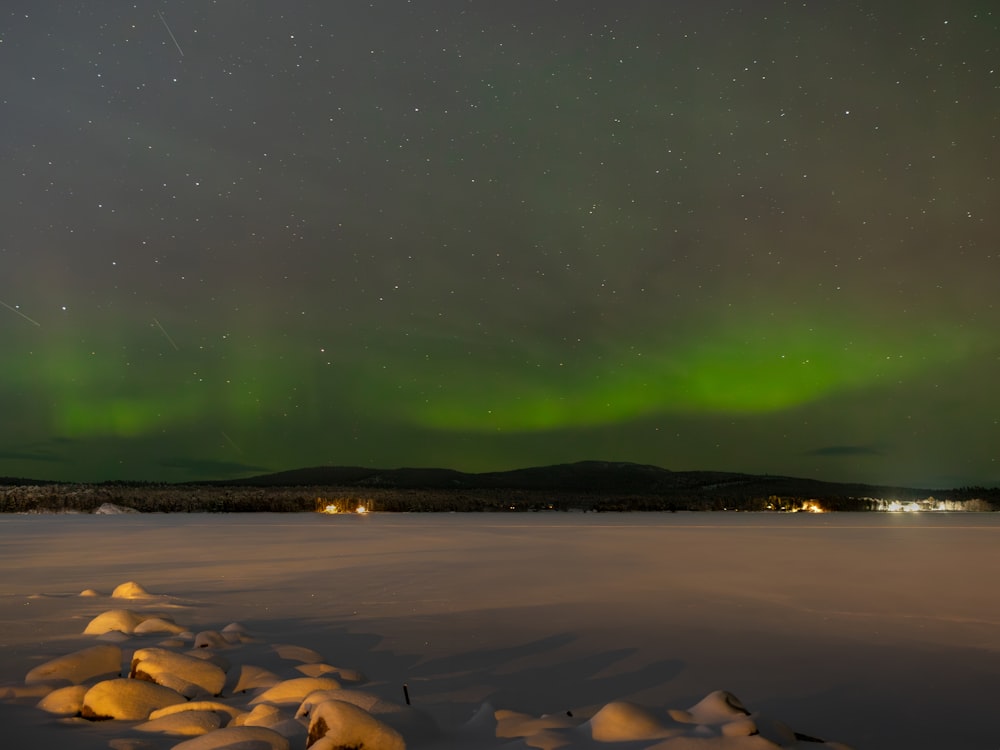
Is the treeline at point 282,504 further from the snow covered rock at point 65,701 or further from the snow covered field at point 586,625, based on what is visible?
the snow covered rock at point 65,701

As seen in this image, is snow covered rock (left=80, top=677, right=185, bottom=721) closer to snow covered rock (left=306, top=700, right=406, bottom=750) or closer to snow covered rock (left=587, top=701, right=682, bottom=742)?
snow covered rock (left=306, top=700, right=406, bottom=750)

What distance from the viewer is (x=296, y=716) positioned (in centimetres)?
507

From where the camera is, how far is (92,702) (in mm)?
5402

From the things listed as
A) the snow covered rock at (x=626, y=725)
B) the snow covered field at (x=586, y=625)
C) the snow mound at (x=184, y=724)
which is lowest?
the snow covered field at (x=586, y=625)

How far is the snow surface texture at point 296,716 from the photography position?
4552mm

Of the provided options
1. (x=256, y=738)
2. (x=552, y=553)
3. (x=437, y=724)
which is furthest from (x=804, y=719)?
(x=552, y=553)

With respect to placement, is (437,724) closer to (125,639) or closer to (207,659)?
(207,659)

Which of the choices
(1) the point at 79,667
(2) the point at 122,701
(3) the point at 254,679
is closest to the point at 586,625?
(3) the point at 254,679

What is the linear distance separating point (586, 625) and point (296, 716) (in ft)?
17.0

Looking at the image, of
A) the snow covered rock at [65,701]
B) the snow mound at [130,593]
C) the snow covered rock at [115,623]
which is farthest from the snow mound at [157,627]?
the snow mound at [130,593]

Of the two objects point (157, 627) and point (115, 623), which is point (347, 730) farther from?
point (115, 623)

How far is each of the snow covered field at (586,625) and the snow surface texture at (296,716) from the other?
0.36 feet

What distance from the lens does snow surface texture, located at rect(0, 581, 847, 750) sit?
455 cm

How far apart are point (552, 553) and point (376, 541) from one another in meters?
6.14
